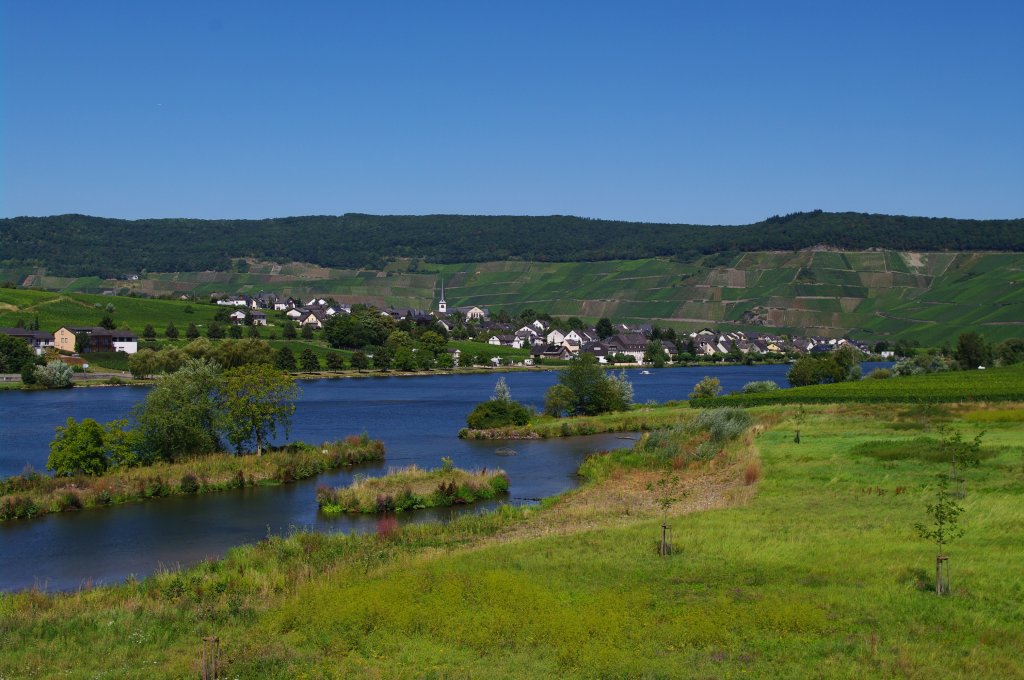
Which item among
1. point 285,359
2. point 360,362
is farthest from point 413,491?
point 360,362

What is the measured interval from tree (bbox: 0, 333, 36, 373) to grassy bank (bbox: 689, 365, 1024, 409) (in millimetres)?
70865

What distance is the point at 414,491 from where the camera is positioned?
37.9 metres

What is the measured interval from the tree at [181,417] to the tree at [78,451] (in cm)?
240

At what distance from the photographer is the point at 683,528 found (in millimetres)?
24578

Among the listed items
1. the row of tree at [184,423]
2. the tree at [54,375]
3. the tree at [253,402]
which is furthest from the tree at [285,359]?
the tree at [253,402]

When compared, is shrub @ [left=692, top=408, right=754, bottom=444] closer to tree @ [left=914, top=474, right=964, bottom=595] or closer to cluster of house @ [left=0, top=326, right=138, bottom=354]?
tree @ [left=914, top=474, right=964, bottom=595]

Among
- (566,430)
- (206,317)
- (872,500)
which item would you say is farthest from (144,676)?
(206,317)

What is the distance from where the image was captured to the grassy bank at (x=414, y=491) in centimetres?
3631

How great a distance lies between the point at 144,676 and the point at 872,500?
1985cm

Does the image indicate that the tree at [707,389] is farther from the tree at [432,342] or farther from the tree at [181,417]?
the tree at [432,342]

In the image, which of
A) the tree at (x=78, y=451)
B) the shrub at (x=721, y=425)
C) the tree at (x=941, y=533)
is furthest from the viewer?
the shrub at (x=721, y=425)

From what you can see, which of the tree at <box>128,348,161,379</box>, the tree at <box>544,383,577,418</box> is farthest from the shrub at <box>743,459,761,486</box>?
the tree at <box>128,348,161,379</box>

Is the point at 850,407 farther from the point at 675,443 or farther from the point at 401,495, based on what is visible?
the point at 401,495

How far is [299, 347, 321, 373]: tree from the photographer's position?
11250 cm
